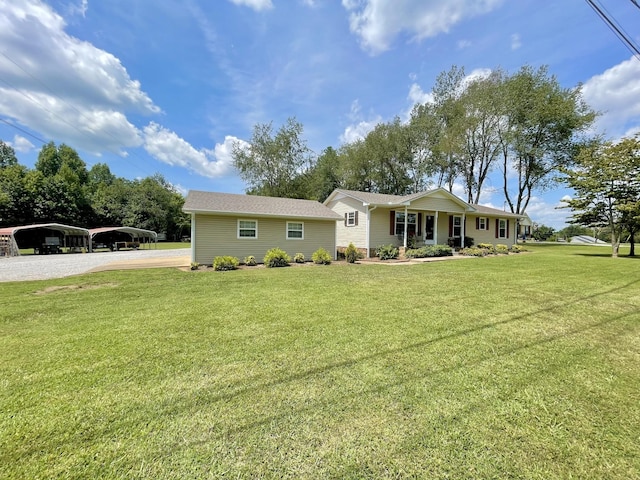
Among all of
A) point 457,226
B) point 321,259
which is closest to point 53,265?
point 321,259

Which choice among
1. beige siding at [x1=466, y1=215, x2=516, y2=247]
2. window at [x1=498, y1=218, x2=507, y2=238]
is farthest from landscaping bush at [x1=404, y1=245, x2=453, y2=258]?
window at [x1=498, y1=218, x2=507, y2=238]

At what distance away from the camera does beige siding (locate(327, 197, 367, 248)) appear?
16.4m

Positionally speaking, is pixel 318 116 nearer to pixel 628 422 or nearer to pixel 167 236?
pixel 628 422

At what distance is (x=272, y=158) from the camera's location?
29938mm

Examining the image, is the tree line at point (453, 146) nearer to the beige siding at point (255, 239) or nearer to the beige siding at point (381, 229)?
the beige siding at point (381, 229)

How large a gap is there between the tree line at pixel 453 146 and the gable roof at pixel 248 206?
16.0m

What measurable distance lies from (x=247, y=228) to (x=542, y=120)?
92.6ft

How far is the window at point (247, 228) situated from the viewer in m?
13.0

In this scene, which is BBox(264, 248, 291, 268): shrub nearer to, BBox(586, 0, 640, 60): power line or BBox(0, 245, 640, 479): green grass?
BBox(0, 245, 640, 479): green grass

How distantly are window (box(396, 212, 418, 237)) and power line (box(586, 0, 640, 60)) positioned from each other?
1156cm

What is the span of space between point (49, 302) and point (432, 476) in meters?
7.97

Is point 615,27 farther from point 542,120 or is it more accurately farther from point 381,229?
point 542,120

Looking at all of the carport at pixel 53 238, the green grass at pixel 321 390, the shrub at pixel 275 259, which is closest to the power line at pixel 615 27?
the green grass at pixel 321 390

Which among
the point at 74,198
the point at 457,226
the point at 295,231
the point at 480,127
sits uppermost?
the point at 480,127
